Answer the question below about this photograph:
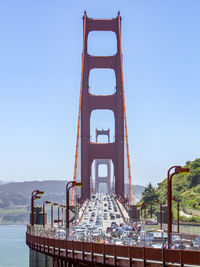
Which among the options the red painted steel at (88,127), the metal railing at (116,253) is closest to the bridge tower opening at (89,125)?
the red painted steel at (88,127)

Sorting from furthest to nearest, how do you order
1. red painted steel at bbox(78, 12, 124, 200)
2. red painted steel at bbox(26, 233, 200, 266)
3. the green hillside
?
red painted steel at bbox(78, 12, 124, 200) < the green hillside < red painted steel at bbox(26, 233, 200, 266)

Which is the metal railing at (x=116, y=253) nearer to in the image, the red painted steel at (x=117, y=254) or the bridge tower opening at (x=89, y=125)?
the red painted steel at (x=117, y=254)

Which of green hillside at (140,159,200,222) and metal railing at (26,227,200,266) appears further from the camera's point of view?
green hillside at (140,159,200,222)

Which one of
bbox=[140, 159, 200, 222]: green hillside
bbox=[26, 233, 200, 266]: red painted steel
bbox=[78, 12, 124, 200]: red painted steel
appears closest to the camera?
bbox=[26, 233, 200, 266]: red painted steel

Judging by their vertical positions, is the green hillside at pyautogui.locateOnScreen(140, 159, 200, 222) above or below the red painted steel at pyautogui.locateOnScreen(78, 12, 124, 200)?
below

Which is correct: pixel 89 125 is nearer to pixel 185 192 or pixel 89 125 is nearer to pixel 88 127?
pixel 88 127

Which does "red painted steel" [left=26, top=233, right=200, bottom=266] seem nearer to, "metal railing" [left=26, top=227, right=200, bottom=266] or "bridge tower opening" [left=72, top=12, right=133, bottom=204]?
"metal railing" [left=26, top=227, right=200, bottom=266]

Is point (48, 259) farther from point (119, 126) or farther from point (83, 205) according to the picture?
point (119, 126)

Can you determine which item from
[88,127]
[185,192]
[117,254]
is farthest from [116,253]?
[185,192]

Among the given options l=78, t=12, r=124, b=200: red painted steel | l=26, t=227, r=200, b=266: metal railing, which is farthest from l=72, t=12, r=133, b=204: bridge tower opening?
l=26, t=227, r=200, b=266: metal railing

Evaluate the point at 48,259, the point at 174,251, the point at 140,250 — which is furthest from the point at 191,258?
the point at 48,259

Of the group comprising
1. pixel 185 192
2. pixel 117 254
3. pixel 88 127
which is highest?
pixel 88 127
